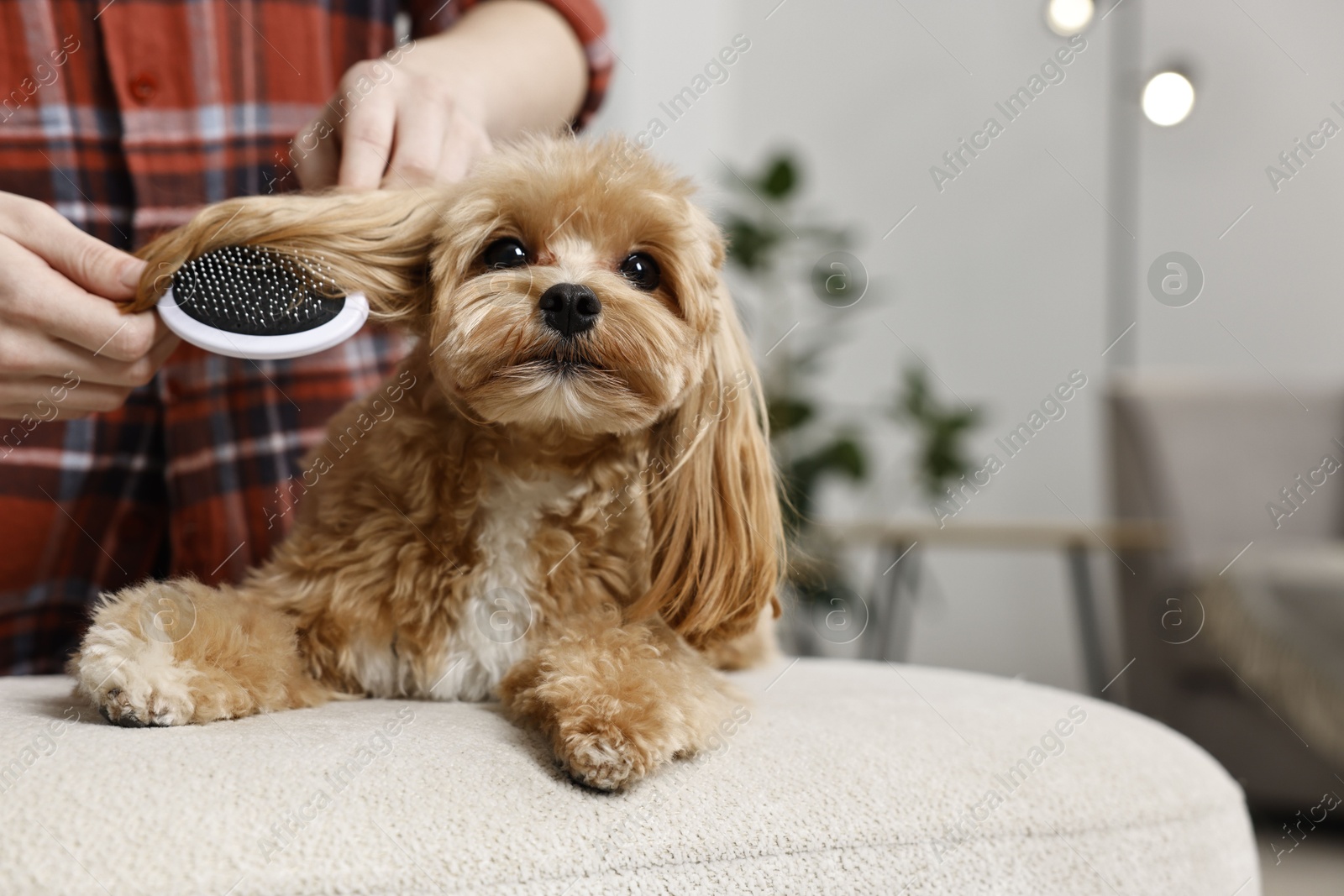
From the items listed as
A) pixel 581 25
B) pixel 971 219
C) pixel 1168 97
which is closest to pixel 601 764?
pixel 581 25

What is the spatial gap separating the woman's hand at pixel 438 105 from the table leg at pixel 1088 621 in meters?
2.29

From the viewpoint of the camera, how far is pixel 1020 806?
30.5 inches

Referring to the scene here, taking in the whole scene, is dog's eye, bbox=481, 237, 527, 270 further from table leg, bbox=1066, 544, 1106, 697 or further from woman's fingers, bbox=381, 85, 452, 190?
table leg, bbox=1066, 544, 1106, 697

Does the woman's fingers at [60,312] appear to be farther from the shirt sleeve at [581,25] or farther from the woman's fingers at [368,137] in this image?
the shirt sleeve at [581,25]

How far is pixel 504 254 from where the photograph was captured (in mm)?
942

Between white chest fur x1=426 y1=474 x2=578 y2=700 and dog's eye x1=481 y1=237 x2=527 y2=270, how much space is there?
0.21 meters

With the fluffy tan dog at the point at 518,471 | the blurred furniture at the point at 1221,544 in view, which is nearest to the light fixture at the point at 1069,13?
the blurred furniture at the point at 1221,544

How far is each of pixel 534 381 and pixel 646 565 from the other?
24 cm

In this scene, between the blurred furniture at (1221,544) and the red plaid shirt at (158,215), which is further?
the blurred furniture at (1221,544)

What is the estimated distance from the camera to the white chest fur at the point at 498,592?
93 centimetres

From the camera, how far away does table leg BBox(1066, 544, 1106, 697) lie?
117 inches

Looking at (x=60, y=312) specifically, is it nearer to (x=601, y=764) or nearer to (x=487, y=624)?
(x=487, y=624)

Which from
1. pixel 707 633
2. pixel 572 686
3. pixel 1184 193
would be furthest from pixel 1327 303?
pixel 572 686

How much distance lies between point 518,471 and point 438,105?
38cm
